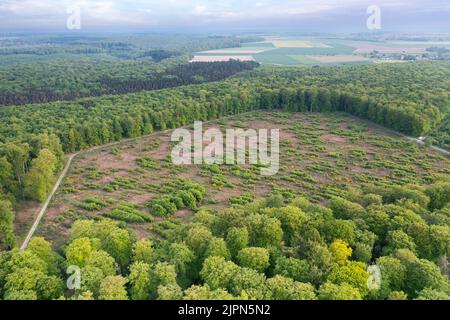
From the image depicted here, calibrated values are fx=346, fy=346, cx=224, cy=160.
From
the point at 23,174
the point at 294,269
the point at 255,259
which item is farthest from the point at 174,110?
the point at 294,269

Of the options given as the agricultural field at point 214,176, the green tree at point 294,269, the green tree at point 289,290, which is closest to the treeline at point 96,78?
the agricultural field at point 214,176

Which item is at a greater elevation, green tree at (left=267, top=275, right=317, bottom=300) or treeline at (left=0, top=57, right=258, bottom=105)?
treeline at (left=0, top=57, right=258, bottom=105)

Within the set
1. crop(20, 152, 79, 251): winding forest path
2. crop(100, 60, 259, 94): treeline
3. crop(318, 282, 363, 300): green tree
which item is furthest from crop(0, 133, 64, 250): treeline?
crop(100, 60, 259, 94): treeline

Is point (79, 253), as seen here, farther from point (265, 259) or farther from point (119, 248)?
point (265, 259)

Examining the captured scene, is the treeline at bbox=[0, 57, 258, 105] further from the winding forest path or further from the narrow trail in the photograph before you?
the winding forest path
